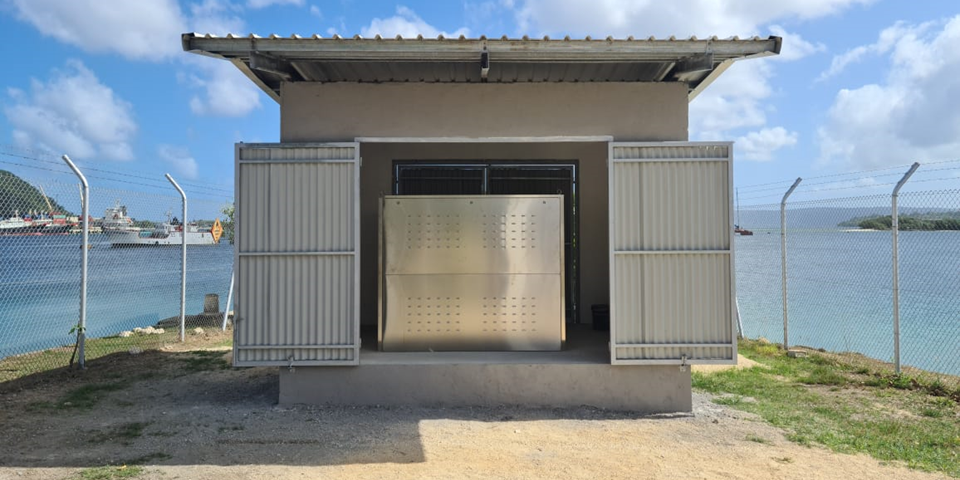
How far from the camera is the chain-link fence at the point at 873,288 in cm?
848

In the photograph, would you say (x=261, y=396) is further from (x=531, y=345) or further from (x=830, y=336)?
(x=830, y=336)

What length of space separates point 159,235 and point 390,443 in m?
8.73

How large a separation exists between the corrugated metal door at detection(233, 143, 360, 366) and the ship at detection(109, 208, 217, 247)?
14.9 ft

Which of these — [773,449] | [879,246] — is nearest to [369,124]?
[773,449]

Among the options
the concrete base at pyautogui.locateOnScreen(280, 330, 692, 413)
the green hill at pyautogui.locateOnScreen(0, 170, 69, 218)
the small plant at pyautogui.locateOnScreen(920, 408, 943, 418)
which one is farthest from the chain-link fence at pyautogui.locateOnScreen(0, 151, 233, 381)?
the small plant at pyautogui.locateOnScreen(920, 408, 943, 418)

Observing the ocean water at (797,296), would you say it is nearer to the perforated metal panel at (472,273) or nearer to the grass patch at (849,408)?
the grass patch at (849,408)

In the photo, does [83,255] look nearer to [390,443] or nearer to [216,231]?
[390,443]

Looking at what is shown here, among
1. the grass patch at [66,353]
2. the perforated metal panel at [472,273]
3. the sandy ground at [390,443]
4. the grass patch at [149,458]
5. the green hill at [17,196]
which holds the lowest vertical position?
the sandy ground at [390,443]

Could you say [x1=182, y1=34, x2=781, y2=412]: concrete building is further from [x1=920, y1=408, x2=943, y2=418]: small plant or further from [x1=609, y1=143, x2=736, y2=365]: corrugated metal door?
[x1=920, y1=408, x2=943, y2=418]: small plant

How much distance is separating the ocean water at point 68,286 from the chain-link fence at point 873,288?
11.0m

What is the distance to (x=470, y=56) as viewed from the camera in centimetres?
580

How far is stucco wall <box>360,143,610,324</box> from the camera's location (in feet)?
31.6

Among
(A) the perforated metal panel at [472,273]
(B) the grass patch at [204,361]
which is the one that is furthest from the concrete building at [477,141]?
(B) the grass patch at [204,361]

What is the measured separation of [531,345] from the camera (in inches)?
288
